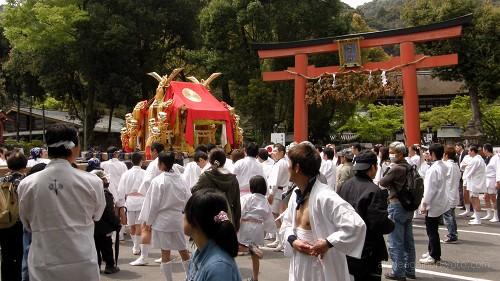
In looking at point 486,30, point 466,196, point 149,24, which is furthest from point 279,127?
point 466,196

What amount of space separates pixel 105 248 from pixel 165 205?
5.24 ft

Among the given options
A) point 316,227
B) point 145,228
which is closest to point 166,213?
point 145,228

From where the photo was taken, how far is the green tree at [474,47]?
25812 mm

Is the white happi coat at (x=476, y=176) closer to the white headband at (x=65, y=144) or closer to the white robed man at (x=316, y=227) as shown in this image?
the white robed man at (x=316, y=227)

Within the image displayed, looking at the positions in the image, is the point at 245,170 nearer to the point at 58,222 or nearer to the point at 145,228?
the point at 145,228

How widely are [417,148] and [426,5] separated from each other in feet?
58.1

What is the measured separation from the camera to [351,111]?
3300 cm

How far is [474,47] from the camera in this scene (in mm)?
26109

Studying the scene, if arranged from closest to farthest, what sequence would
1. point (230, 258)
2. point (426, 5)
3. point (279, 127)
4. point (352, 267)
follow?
point (230, 258) < point (352, 267) < point (426, 5) < point (279, 127)

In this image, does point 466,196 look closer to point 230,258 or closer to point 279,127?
point 230,258

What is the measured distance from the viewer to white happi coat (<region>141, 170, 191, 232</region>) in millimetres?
6160

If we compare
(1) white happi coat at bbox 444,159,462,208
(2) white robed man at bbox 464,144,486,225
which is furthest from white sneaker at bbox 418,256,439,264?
(2) white robed man at bbox 464,144,486,225

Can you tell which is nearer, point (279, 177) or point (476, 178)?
point (279, 177)

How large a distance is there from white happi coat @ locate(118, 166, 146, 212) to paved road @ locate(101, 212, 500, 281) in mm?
820
